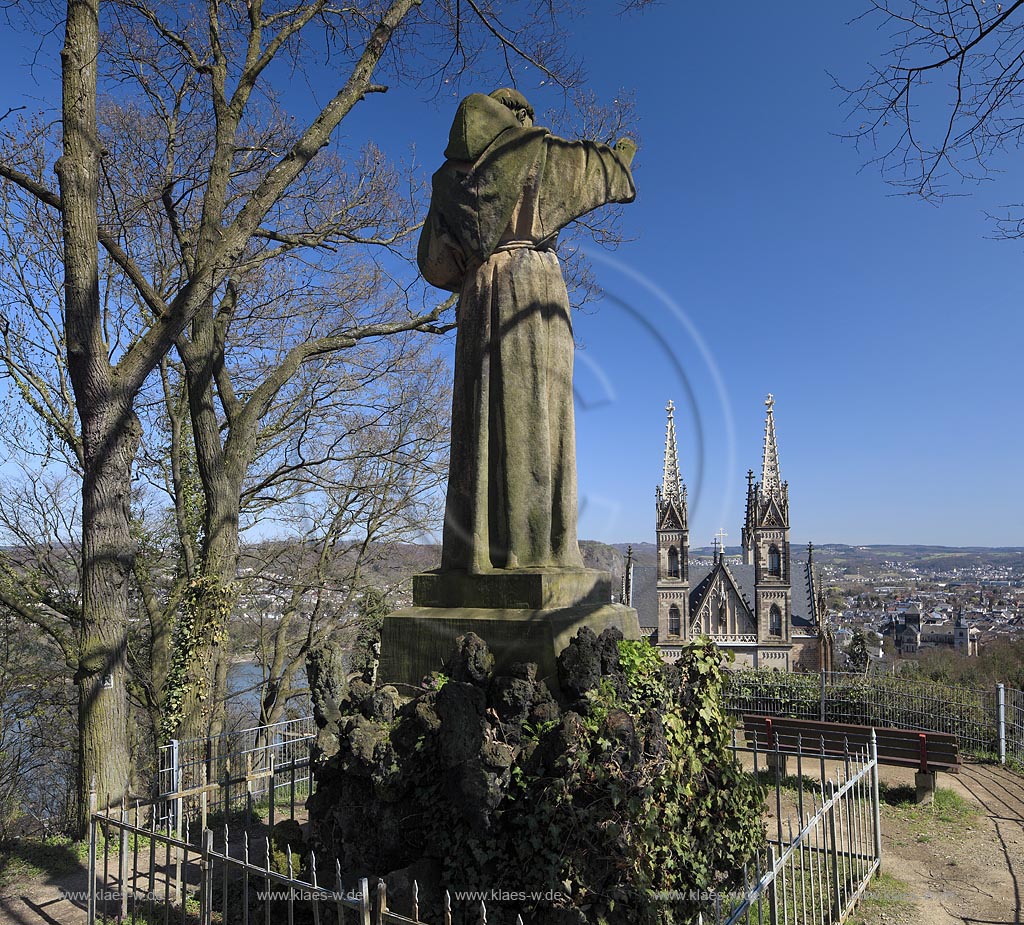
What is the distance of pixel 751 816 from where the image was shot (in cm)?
418

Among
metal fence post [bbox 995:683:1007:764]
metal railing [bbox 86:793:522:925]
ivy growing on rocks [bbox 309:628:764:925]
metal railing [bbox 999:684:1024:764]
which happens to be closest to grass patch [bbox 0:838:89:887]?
metal railing [bbox 86:793:522:925]

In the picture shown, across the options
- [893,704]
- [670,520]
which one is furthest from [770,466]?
[893,704]

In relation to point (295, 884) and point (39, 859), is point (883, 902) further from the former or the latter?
point (39, 859)

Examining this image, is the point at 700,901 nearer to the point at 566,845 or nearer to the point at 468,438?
the point at 566,845

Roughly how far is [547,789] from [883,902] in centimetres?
428

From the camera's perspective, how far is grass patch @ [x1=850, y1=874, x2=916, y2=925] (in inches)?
217

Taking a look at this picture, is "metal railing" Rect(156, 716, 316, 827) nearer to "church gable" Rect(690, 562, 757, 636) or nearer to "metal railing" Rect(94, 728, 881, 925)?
"metal railing" Rect(94, 728, 881, 925)

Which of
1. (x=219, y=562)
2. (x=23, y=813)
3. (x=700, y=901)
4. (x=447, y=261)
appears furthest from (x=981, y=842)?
(x=23, y=813)

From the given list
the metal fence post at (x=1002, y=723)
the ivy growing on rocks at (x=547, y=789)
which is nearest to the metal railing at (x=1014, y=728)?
the metal fence post at (x=1002, y=723)

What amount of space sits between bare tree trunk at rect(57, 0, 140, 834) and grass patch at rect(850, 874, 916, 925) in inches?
277

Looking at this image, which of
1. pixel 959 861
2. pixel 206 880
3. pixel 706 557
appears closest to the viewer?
pixel 206 880

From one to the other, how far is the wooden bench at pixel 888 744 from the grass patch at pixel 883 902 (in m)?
2.51

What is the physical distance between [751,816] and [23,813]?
47.9 ft

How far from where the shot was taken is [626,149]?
524cm
